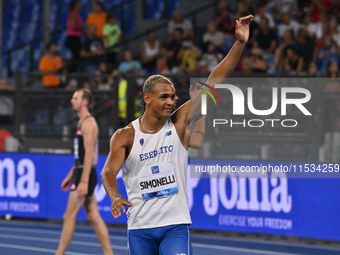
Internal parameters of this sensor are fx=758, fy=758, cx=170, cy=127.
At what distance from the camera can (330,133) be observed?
11.6 metres

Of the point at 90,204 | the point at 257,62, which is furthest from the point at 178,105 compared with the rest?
the point at 257,62

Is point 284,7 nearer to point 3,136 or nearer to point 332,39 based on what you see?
point 332,39

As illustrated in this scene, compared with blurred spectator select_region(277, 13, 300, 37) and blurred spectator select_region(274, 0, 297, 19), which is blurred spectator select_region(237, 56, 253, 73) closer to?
blurred spectator select_region(277, 13, 300, 37)

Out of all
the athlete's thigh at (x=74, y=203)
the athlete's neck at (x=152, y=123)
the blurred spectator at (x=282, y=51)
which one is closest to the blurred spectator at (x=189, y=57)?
the blurred spectator at (x=282, y=51)

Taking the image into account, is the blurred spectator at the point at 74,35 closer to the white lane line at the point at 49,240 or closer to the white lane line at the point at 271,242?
the white lane line at the point at 49,240

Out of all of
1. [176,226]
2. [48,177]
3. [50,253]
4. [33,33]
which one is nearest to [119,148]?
[176,226]

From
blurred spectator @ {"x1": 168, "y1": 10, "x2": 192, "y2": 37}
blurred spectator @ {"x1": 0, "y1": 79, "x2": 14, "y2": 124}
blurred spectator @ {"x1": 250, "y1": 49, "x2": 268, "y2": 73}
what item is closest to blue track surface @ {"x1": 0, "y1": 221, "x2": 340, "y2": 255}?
blurred spectator @ {"x1": 0, "y1": 79, "x2": 14, "y2": 124}

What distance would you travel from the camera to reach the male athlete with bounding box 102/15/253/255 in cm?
567

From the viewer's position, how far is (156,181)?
5660mm

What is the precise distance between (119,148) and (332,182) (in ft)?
20.3

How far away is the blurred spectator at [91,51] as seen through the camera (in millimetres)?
19344

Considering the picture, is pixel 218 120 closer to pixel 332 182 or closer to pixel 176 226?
pixel 332 182

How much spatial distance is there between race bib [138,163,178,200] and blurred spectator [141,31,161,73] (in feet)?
40.4

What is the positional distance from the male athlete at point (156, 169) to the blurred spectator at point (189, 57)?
1108 cm
